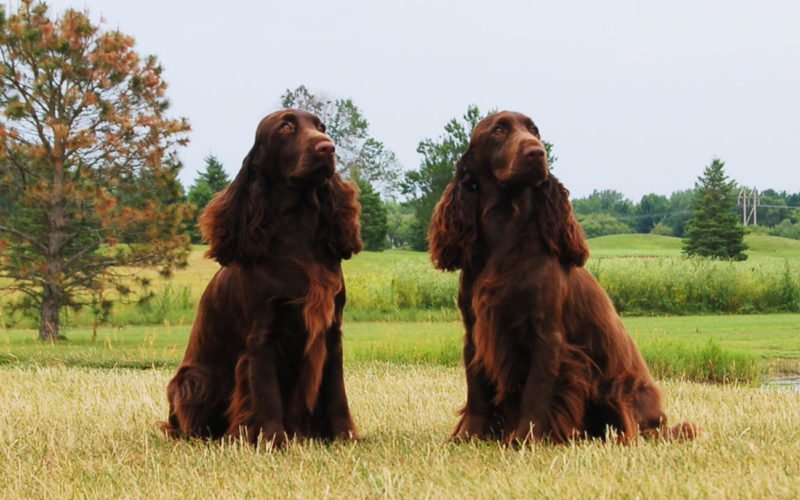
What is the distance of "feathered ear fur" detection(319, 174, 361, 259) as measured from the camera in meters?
4.52

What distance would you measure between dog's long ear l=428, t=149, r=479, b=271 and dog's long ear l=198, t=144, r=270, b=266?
0.87 meters

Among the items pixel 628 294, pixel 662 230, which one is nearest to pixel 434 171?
pixel 628 294

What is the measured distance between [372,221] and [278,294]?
43377 mm

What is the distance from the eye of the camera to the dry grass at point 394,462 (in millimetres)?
3178

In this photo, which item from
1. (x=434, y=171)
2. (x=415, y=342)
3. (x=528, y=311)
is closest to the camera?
(x=528, y=311)

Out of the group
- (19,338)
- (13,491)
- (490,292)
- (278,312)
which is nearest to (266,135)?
(278,312)

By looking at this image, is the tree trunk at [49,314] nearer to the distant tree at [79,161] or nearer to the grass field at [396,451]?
the distant tree at [79,161]

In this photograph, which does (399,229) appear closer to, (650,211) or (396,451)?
(650,211)

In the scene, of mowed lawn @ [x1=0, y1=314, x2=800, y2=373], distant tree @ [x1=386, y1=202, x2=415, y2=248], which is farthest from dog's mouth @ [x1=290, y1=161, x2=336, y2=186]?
distant tree @ [x1=386, y1=202, x2=415, y2=248]

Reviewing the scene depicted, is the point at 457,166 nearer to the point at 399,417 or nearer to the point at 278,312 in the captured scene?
the point at 278,312

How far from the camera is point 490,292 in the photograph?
4.16 meters

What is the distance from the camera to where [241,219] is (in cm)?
448

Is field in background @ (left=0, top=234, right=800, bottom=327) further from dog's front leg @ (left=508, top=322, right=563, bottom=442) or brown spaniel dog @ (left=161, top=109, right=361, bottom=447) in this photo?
dog's front leg @ (left=508, top=322, right=563, bottom=442)

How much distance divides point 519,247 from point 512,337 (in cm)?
43
